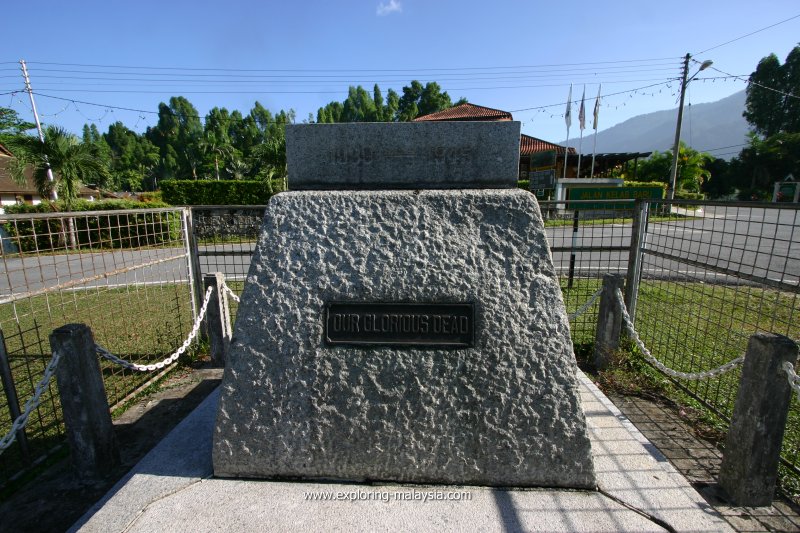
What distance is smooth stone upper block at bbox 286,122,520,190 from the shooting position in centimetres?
215

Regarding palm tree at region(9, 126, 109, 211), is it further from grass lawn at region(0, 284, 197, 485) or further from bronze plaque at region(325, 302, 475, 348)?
bronze plaque at region(325, 302, 475, 348)

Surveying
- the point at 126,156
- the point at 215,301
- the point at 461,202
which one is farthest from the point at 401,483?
the point at 126,156

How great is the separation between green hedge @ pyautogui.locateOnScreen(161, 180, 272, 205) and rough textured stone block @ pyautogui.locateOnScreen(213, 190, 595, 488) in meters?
20.3

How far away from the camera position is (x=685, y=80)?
20.3 m

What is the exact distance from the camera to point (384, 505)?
5.96ft

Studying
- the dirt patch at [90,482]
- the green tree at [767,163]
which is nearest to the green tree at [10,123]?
the dirt patch at [90,482]

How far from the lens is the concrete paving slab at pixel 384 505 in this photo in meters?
1.69

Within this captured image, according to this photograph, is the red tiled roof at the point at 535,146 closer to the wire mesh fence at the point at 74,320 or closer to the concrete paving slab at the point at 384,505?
the wire mesh fence at the point at 74,320

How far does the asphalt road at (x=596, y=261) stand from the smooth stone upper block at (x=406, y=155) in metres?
1.38

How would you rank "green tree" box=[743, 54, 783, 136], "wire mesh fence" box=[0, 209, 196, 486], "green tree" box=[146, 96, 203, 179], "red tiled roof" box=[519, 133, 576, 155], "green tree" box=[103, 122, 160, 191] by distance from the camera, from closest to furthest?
"wire mesh fence" box=[0, 209, 196, 486] → "red tiled roof" box=[519, 133, 576, 155] → "green tree" box=[743, 54, 783, 136] → "green tree" box=[103, 122, 160, 191] → "green tree" box=[146, 96, 203, 179]

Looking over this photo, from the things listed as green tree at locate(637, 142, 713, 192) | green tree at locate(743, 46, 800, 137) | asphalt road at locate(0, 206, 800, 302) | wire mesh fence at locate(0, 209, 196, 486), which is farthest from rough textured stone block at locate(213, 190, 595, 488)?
green tree at locate(743, 46, 800, 137)

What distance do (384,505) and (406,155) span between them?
1720 mm

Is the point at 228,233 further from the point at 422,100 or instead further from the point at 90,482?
the point at 422,100

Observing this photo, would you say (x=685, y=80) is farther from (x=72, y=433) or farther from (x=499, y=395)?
(x=72, y=433)
